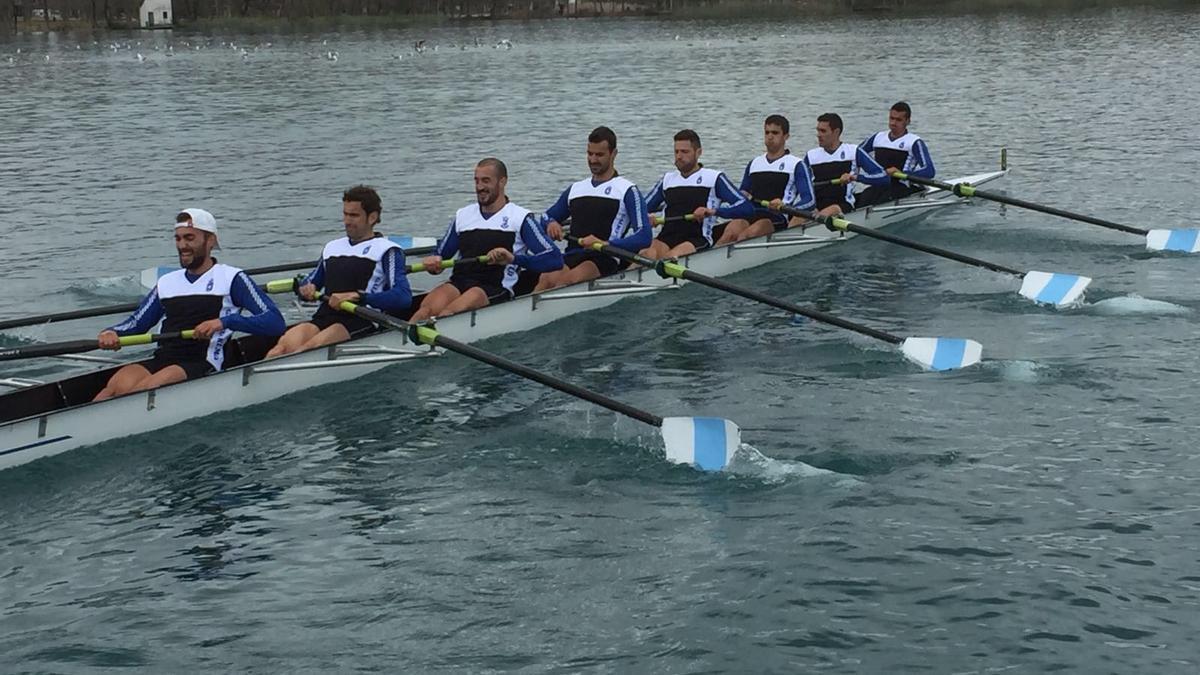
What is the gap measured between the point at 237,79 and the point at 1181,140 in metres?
42.0

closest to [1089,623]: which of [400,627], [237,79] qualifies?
[400,627]

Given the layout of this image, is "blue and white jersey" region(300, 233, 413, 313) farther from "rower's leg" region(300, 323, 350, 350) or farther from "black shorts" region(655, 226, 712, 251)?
"black shorts" region(655, 226, 712, 251)

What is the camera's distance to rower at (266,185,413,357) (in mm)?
13195

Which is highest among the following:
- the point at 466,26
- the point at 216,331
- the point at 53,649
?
the point at 466,26

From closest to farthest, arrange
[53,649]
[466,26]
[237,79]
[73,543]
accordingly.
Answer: [53,649] → [73,543] → [237,79] → [466,26]

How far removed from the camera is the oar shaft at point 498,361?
452 inches

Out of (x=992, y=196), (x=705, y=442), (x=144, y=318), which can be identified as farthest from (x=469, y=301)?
(x=992, y=196)

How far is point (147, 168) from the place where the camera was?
33.6 m

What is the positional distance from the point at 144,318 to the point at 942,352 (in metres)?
7.65

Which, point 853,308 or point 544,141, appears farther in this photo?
point 544,141

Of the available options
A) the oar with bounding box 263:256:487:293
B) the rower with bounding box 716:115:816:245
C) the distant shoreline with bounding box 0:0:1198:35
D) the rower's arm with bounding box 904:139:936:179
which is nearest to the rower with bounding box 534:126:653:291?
the oar with bounding box 263:256:487:293

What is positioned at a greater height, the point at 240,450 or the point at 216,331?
the point at 216,331

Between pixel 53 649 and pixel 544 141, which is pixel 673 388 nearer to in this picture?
pixel 53 649

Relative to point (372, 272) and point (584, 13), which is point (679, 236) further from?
point (584, 13)
